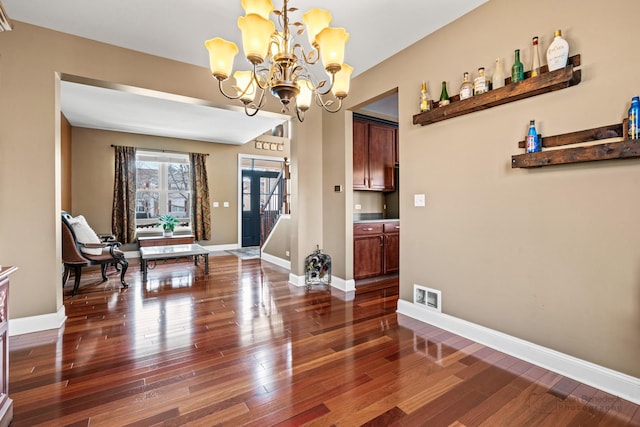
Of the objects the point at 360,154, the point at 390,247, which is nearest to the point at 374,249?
the point at 390,247

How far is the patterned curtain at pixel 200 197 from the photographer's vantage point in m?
7.24

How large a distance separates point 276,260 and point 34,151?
12.7 ft

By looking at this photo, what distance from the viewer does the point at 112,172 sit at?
21.2 ft

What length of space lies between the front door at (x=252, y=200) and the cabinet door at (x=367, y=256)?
4614 millimetres

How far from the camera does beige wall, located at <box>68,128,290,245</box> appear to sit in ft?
20.3

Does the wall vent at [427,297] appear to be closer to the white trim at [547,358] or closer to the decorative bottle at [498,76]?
the white trim at [547,358]

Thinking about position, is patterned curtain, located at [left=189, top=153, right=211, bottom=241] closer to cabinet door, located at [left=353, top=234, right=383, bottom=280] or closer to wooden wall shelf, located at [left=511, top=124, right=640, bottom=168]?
cabinet door, located at [left=353, top=234, right=383, bottom=280]

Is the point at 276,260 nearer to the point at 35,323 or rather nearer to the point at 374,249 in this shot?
the point at 374,249

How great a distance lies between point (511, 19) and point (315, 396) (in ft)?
9.97

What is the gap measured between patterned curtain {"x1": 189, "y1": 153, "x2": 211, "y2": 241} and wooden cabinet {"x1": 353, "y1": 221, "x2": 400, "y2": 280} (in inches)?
180

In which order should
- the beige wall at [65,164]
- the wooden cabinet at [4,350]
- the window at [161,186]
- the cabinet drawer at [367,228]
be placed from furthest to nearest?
the window at [161,186] < the beige wall at [65,164] < the cabinet drawer at [367,228] < the wooden cabinet at [4,350]

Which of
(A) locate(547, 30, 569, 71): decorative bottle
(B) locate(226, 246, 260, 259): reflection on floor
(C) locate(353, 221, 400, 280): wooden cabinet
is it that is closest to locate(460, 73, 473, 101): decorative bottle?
(A) locate(547, 30, 569, 71): decorative bottle

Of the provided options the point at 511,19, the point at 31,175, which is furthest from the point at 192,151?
the point at 511,19

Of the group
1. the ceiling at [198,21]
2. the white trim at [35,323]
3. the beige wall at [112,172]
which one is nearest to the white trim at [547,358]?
the ceiling at [198,21]
